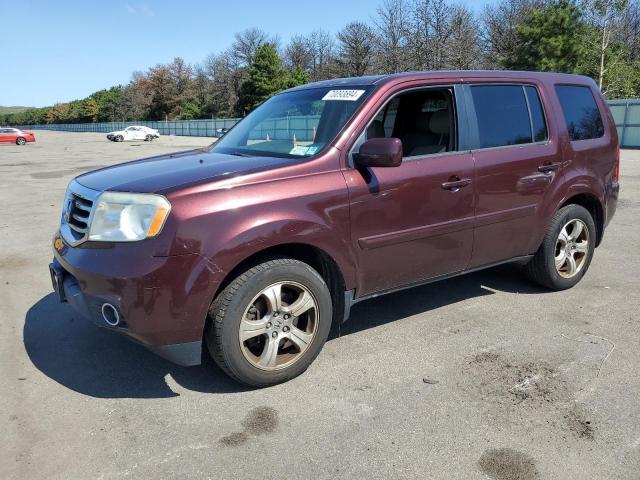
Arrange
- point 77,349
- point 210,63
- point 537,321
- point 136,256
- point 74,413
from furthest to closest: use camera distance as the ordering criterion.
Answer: point 210,63 → point 537,321 → point 77,349 → point 74,413 → point 136,256

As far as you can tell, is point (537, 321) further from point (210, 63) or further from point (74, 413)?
point (210, 63)

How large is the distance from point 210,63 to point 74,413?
9387cm

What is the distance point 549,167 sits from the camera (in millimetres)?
4500

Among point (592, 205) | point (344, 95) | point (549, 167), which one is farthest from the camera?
point (592, 205)

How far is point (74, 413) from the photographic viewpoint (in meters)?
3.09

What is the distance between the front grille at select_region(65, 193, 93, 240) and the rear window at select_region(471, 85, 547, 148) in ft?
9.24

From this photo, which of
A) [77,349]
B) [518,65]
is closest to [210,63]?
[518,65]

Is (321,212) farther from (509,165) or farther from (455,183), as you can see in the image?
(509,165)

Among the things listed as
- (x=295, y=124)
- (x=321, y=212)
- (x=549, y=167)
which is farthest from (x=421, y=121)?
(x=321, y=212)

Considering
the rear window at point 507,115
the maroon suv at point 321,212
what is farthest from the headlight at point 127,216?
the rear window at point 507,115

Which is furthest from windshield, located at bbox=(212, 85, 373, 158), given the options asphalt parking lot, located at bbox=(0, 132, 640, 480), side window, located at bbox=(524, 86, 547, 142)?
side window, located at bbox=(524, 86, 547, 142)

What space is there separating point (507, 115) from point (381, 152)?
1608 mm

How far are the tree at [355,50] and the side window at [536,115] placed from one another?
5996 centimetres

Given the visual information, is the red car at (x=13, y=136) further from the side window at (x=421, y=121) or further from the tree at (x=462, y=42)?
the side window at (x=421, y=121)
